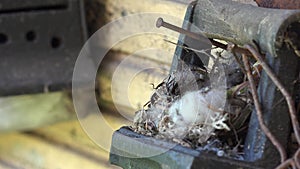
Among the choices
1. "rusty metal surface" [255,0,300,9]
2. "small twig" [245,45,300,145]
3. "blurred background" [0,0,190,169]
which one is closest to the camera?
"small twig" [245,45,300,145]

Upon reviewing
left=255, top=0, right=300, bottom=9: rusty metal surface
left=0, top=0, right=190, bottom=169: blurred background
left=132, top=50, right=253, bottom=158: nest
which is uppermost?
left=255, top=0, right=300, bottom=9: rusty metal surface

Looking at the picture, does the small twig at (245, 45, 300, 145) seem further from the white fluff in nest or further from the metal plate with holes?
the metal plate with holes

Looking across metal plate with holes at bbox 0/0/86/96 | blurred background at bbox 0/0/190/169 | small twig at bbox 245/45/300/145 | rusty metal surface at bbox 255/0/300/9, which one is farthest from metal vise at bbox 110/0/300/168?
metal plate with holes at bbox 0/0/86/96

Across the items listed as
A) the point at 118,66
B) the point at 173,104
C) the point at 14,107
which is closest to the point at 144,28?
the point at 118,66

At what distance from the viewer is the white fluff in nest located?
790mm

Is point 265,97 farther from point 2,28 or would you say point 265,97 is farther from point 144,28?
point 2,28

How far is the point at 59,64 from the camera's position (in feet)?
5.57

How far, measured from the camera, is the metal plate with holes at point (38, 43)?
1.66 metres

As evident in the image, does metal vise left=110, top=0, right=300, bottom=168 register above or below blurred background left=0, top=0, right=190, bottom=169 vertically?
above

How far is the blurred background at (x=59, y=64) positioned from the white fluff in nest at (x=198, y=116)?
66 cm

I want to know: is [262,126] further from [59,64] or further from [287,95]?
[59,64]

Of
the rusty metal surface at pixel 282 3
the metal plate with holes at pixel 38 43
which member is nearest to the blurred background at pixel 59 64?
the metal plate with holes at pixel 38 43

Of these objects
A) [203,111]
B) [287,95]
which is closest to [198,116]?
[203,111]

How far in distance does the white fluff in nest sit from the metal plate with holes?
0.88 m
